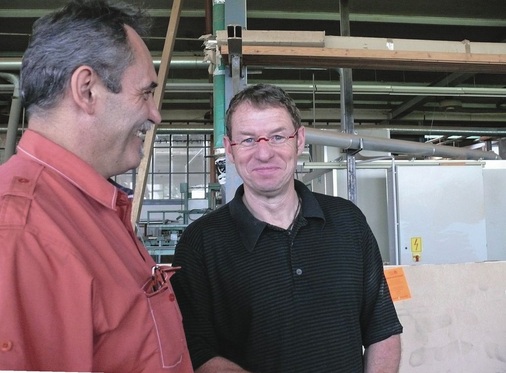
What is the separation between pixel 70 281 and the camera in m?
0.49

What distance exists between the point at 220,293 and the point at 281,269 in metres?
0.16

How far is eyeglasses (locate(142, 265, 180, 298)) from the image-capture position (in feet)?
2.12

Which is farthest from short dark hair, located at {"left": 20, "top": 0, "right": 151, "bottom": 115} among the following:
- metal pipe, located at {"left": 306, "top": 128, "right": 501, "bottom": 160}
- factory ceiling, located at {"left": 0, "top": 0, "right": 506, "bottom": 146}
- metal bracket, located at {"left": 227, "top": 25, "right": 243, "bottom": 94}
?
metal pipe, located at {"left": 306, "top": 128, "right": 501, "bottom": 160}

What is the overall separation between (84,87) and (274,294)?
2.15 ft

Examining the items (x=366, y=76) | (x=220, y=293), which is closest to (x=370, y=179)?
(x=220, y=293)

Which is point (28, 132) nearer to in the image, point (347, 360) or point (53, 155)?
point (53, 155)

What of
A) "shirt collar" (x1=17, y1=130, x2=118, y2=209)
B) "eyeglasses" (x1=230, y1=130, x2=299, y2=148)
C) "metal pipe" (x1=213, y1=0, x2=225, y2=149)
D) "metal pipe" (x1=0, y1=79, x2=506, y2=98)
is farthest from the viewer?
"metal pipe" (x1=0, y1=79, x2=506, y2=98)

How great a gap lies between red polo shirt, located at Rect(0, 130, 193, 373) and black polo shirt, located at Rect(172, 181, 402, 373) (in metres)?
0.39

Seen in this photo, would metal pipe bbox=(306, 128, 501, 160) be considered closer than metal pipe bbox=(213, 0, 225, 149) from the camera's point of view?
No

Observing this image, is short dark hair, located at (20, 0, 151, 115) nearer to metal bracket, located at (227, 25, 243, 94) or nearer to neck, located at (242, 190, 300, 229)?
neck, located at (242, 190, 300, 229)

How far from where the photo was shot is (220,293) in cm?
109

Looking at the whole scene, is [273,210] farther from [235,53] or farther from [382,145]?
[382,145]

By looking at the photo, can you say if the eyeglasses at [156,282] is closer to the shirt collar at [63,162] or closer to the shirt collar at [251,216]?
the shirt collar at [63,162]

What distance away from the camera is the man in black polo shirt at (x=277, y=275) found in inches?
41.8
